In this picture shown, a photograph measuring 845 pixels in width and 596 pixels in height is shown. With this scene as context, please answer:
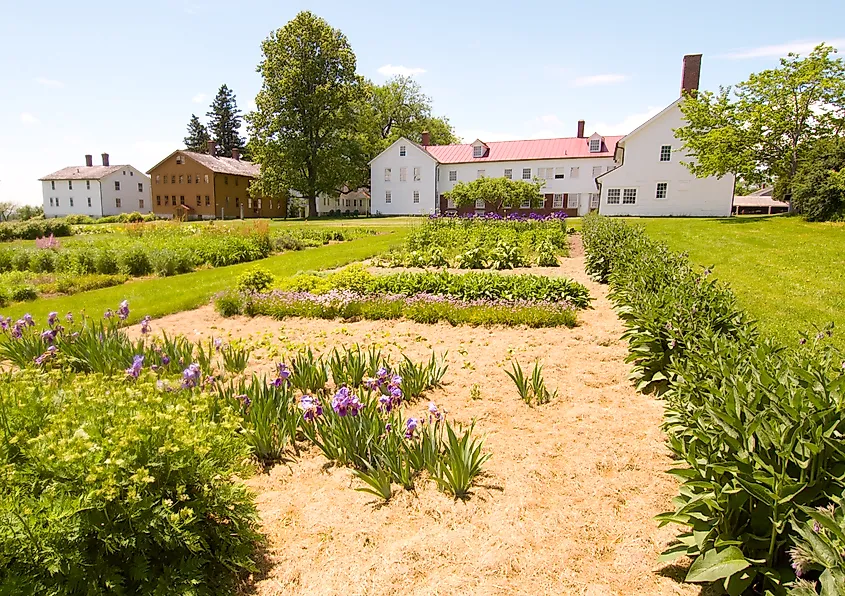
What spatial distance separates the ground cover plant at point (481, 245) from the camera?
40.8 feet

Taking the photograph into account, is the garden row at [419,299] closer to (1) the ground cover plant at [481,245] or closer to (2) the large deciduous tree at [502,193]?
(1) the ground cover plant at [481,245]

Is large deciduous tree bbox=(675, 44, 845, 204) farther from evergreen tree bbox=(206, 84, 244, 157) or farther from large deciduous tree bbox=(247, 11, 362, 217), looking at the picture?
evergreen tree bbox=(206, 84, 244, 157)

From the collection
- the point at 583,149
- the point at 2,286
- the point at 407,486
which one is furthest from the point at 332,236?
the point at 583,149

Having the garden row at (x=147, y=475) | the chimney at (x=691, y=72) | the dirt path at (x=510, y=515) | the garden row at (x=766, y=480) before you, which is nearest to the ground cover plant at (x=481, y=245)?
the dirt path at (x=510, y=515)

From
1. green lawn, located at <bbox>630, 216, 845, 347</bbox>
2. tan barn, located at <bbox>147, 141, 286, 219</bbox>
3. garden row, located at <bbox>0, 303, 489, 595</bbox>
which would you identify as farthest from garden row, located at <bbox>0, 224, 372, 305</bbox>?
tan barn, located at <bbox>147, 141, 286, 219</bbox>

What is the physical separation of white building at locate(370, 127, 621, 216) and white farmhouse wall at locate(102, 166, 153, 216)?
3215cm

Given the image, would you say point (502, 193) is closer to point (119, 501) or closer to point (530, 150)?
point (530, 150)

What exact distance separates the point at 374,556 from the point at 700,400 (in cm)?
203

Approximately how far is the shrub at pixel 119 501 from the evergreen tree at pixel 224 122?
250 feet

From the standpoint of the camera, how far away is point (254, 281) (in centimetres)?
905

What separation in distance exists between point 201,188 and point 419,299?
170ft

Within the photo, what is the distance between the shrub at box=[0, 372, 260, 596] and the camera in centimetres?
187

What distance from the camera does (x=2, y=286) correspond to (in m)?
10.2

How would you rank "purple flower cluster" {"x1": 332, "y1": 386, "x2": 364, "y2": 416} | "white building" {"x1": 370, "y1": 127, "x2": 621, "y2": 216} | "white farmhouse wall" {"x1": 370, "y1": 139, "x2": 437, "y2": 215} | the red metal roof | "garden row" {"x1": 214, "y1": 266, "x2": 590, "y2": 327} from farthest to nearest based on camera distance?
"white farmhouse wall" {"x1": 370, "y1": 139, "x2": 437, "y2": 215}
the red metal roof
"white building" {"x1": 370, "y1": 127, "x2": 621, "y2": 216}
"garden row" {"x1": 214, "y1": 266, "x2": 590, "y2": 327}
"purple flower cluster" {"x1": 332, "y1": 386, "x2": 364, "y2": 416}
